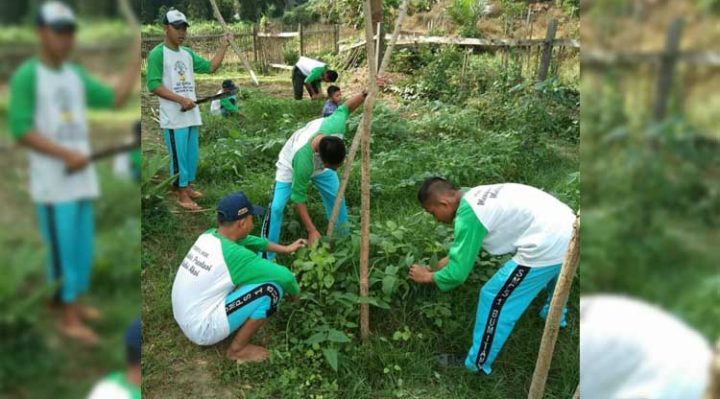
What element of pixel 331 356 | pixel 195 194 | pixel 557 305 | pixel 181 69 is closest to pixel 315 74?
pixel 181 69

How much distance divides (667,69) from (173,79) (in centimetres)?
399

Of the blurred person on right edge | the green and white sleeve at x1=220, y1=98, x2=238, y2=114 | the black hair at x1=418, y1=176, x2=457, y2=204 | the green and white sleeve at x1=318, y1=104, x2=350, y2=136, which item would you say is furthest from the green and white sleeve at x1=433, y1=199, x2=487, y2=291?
the green and white sleeve at x1=220, y1=98, x2=238, y2=114

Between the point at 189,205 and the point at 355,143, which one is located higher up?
the point at 355,143

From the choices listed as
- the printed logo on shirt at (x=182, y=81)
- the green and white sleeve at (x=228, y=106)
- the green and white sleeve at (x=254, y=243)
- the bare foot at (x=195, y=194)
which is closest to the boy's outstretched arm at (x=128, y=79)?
the green and white sleeve at (x=254, y=243)

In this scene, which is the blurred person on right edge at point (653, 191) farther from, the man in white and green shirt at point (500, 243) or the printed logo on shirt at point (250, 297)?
the printed logo on shirt at point (250, 297)

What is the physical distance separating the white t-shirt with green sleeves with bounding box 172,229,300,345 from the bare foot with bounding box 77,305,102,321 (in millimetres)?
2128

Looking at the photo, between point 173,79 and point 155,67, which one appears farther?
point 173,79

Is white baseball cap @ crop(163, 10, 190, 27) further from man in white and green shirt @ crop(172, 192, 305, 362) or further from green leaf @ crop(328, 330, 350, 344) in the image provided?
green leaf @ crop(328, 330, 350, 344)

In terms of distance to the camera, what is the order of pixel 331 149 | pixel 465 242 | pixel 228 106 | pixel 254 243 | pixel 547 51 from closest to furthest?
1. pixel 465 242
2. pixel 254 243
3. pixel 331 149
4. pixel 228 106
5. pixel 547 51

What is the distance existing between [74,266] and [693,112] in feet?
1.82

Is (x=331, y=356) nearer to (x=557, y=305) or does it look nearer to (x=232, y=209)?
(x=232, y=209)

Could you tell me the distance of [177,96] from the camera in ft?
13.0

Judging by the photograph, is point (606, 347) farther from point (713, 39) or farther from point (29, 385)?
point (29, 385)

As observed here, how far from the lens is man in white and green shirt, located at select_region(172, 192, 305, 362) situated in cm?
266
